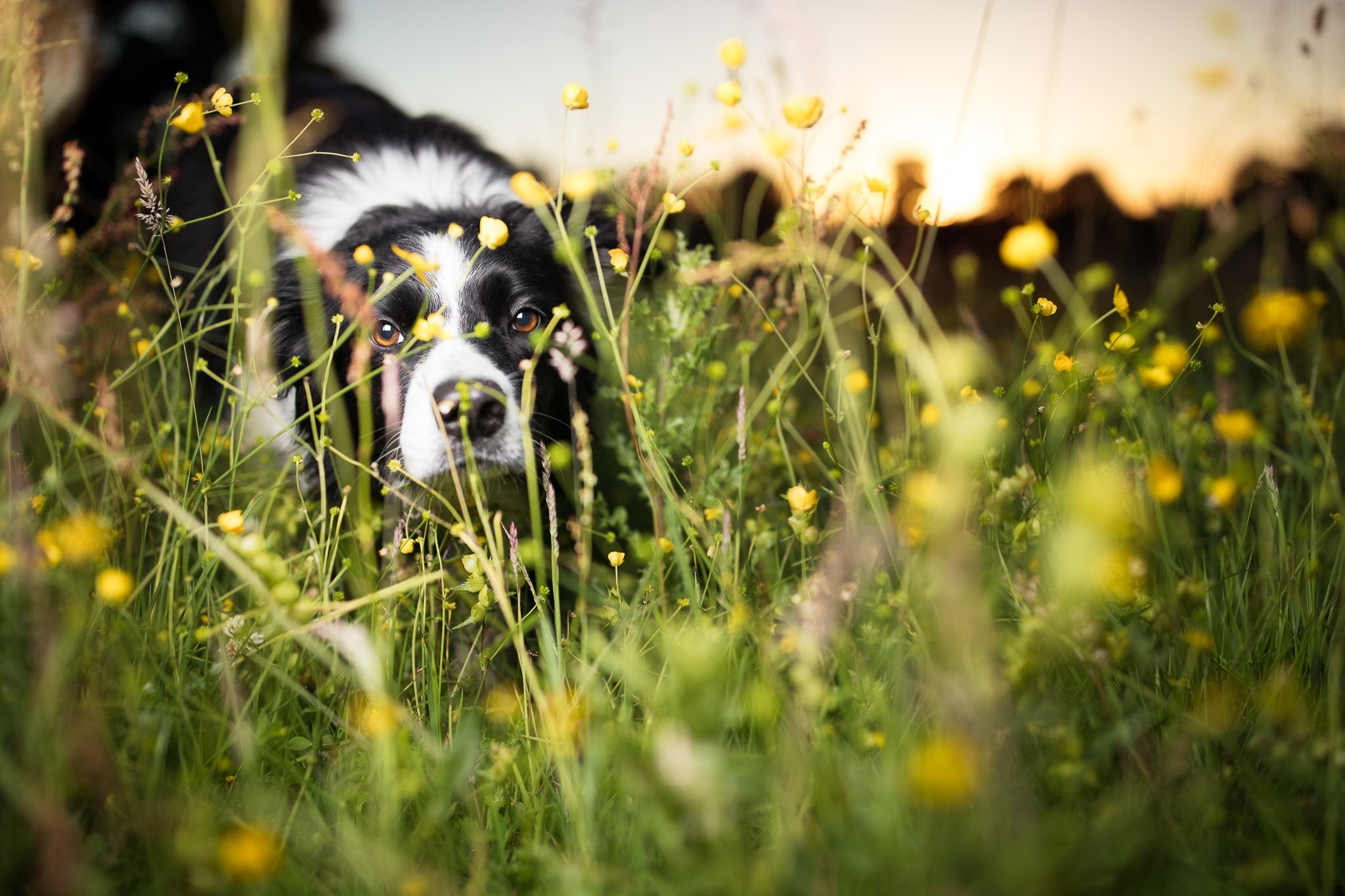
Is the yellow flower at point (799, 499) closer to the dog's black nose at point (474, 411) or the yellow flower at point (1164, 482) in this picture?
the yellow flower at point (1164, 482)

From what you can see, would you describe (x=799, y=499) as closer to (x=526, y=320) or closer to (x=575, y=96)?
(x=575, y=96)

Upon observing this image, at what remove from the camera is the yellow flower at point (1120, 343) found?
4.29ft

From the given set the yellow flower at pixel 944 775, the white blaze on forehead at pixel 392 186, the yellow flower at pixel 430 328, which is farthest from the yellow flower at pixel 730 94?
the white blaze on forehead at pixel 392 186

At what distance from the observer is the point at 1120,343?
1309 millimetres

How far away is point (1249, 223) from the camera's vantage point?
2566 mm

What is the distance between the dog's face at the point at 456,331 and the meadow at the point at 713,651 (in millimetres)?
182

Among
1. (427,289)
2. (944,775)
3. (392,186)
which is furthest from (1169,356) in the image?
(392,186)

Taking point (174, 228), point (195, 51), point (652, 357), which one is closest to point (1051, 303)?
point (652, 357)

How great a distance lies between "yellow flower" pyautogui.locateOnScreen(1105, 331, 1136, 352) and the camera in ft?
4.29

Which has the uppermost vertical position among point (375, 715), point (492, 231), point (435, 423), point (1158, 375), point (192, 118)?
point (192, 118)

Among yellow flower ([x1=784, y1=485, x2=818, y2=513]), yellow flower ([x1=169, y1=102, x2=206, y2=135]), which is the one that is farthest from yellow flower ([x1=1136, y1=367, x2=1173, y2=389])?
yellow flower ([x1=169, y1=102, x2=206, y2=135])

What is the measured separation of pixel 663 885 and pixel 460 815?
1.53 feet

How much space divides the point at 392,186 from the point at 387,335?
0.79 metres

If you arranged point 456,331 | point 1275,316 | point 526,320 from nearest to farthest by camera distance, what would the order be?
point 1275,316, point 456,331, point 526,320
